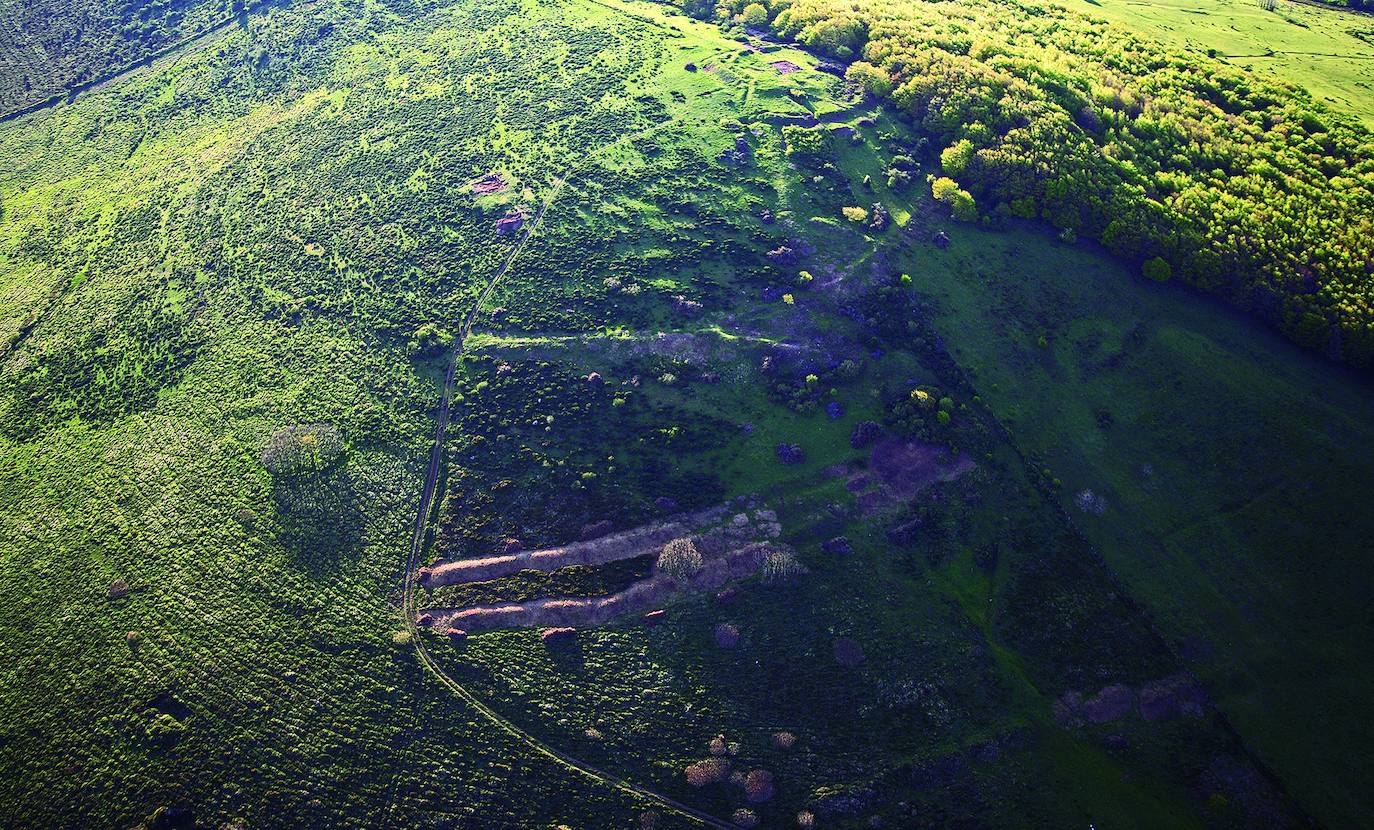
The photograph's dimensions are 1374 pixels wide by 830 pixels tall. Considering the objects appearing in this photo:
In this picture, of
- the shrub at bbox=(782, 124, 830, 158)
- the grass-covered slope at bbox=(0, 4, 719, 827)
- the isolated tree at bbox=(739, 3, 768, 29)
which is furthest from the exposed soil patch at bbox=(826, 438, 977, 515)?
the isolated tree at bbox=(739, 3, 768, 29)

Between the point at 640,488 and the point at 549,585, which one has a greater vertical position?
the point at 640,488

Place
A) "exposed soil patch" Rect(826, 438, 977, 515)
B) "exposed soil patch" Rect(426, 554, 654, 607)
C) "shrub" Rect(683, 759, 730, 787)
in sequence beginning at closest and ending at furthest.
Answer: "shrub" Rect(683, 759, 730, 787) → "exposed soil patch" Rect(426, 554, 654, 607) → "exposed soil patch" Rect(826, 438, 977, 515)

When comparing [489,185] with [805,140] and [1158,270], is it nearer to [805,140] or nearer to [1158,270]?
[805,140]

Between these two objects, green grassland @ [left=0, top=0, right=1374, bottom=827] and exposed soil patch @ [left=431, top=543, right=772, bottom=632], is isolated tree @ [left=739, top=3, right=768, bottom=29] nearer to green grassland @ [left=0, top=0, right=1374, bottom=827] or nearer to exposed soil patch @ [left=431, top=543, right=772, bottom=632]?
green grassland @ [left=0, top=0, right=1374, bottom=827]

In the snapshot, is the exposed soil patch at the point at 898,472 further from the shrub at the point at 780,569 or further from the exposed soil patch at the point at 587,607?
the exposed soil patch at the point at 587,607

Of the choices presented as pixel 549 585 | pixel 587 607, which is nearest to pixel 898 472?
pixel 587 607

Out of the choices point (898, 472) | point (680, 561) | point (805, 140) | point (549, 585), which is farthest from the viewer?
point (805, 140)
